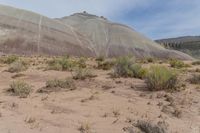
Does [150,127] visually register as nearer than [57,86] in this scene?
Yes

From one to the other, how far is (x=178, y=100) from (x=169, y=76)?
6.43ft

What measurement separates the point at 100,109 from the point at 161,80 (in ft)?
12.9

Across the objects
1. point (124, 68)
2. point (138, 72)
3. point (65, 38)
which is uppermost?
point (65, 38)

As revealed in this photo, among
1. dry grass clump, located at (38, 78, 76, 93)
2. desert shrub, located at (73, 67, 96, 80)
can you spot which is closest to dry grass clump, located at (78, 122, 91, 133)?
dry grass clump, located at (38, 78, 76, 93)

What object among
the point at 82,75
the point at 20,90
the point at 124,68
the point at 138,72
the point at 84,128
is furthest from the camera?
the point at 124,68

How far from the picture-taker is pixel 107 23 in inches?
3083

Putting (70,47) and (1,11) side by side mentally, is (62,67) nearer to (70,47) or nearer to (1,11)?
(70,47)

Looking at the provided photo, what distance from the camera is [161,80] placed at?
1711 centimetres

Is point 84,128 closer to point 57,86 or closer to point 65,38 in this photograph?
point 57,86

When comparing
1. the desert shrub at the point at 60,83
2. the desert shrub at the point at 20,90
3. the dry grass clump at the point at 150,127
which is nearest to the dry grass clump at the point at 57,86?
the desert shrub at the point at 60,83

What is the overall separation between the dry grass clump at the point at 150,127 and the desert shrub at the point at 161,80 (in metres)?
4.91

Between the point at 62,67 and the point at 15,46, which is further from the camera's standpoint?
the point at 15,46

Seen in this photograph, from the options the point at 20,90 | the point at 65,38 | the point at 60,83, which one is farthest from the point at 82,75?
the point at 65,38

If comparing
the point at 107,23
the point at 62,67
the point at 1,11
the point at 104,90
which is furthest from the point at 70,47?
the point at 104,90
